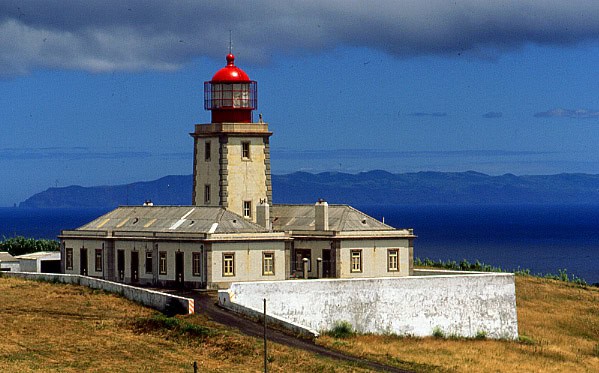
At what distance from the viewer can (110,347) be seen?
147ft

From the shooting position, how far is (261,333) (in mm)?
47156

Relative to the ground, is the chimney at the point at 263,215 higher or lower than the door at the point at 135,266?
higher

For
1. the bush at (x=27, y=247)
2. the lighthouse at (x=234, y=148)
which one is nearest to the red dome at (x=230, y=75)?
the lighthouse at (x=234, y=148)

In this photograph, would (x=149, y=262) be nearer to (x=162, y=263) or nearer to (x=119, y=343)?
(x=162, y=263)

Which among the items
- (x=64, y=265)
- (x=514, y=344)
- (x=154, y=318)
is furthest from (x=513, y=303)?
(x=64, y=265)

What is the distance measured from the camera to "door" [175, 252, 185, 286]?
184 ft

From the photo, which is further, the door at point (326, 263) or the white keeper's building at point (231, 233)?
the door at point (326, 263)

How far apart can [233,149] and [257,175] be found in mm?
1727

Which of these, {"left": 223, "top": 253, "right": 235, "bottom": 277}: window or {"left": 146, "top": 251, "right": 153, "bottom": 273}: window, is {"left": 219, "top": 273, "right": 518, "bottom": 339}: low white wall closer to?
{"left": 223, "top": 253, "right": 235, "bottom": 277}: window

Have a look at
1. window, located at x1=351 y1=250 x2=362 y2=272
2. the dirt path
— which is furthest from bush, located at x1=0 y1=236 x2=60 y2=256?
the dirt path

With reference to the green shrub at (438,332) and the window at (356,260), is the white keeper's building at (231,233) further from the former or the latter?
the green shrub at (438,332)

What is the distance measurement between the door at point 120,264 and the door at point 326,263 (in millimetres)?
9225

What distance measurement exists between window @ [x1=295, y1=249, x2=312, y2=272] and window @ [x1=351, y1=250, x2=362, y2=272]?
202 centimetres

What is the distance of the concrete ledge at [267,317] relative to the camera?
160 feet
